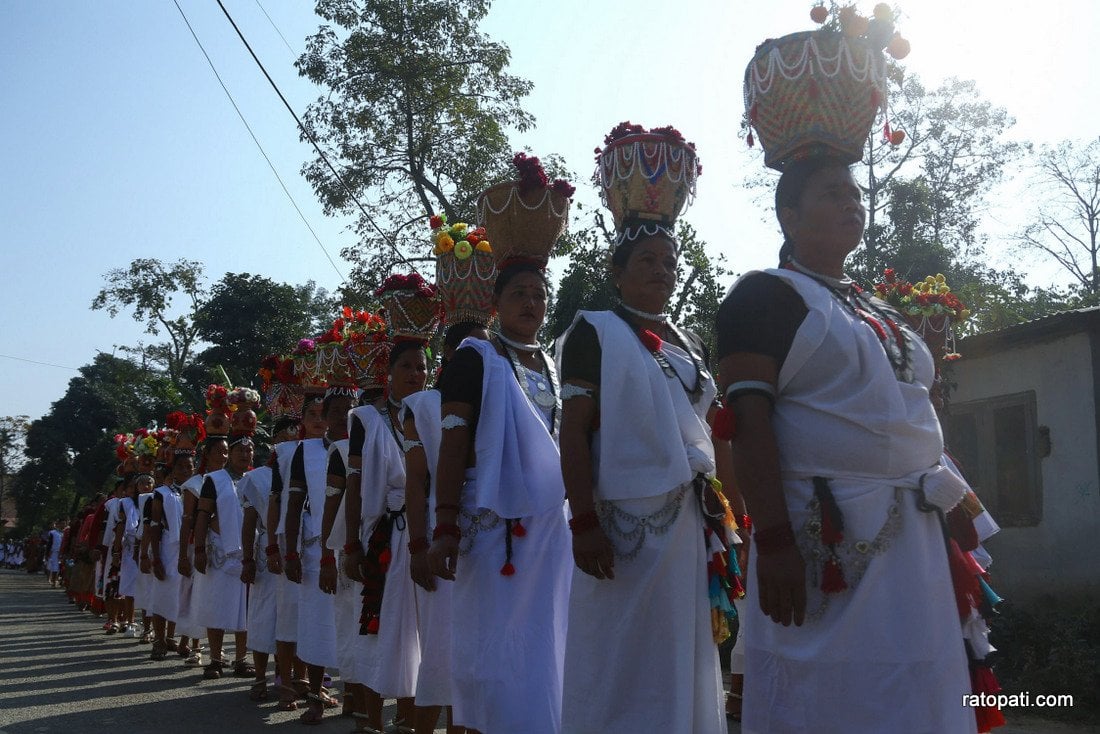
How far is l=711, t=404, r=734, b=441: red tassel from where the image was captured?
3.01 meters

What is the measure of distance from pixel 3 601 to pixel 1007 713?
22.8 meters

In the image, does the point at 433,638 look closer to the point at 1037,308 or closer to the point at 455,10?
the point at 455,10

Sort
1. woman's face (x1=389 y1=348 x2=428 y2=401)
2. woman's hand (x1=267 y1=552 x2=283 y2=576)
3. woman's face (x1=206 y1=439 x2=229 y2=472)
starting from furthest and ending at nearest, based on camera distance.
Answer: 1. woman's face (x1=206 y1=439 x2=229 y2=472)
2. woman's hand (x1=267 y1=552 x2=283 y2=576)
3. woman's face (x1=389 y1=348 x2=428 y2=401)

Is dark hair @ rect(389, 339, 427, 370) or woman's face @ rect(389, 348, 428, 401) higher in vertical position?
dark hair @ rect(389, 339, 427, 370)

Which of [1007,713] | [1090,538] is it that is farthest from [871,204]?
[1007,713]

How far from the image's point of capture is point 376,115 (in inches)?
776

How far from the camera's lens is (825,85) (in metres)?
3.29

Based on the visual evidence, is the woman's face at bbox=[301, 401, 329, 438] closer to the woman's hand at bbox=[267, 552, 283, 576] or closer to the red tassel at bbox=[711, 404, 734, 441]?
the woman's hand at bbox=[267, 552, 283, 576]

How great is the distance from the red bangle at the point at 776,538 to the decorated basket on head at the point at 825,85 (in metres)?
1.21

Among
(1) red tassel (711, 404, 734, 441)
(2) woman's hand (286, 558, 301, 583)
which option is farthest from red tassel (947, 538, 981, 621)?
(2) woman's hand (286, 558, 301, 583)

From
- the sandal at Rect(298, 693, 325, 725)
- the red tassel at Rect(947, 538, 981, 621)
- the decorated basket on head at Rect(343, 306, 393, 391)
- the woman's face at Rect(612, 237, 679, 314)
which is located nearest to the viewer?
the red tassel at Rect(947, 538, 981, 621)

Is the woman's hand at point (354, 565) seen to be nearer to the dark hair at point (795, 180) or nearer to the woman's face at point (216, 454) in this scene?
the dark hair at point (795, 180)

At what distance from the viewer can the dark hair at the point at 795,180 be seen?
327 cm

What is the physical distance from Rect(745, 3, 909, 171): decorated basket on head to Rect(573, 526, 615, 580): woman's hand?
1.39 m
